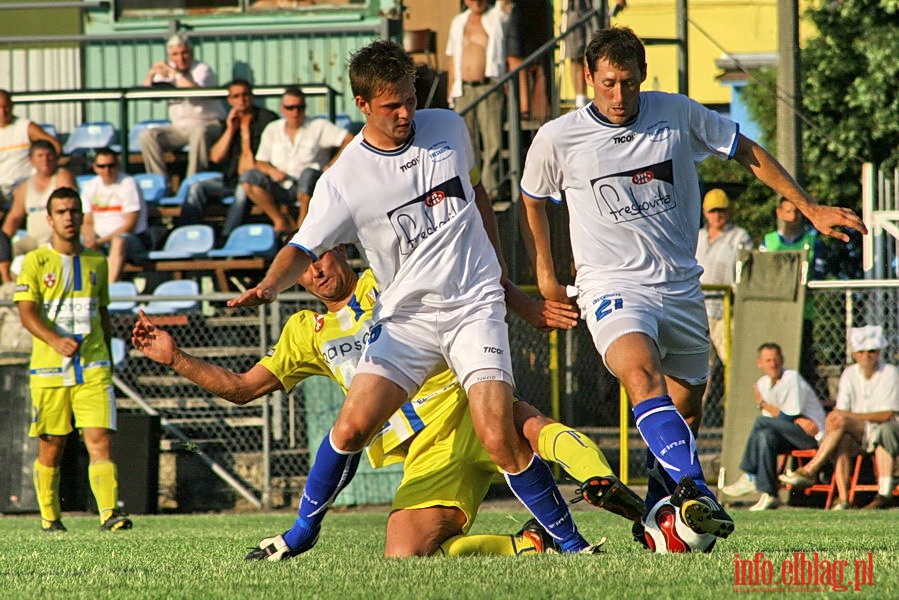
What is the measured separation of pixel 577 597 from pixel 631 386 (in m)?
1.80

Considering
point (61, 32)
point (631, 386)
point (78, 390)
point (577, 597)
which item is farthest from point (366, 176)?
point (61, 32)

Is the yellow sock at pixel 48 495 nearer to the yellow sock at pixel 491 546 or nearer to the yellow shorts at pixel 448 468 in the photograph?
the yellow shorts at pixel 448 468

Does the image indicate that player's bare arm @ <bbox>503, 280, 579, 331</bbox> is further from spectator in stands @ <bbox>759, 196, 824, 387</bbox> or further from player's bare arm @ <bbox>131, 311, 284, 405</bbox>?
spectator in stands @ <bbox>759, 196, 824, 387</bbox>

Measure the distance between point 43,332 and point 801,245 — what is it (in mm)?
7082

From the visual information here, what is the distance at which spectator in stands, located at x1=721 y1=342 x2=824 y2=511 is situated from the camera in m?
12.6

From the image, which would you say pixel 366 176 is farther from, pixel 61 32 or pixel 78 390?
pixel 61 32

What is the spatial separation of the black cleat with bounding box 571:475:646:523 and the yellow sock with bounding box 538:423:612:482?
0.14 metres

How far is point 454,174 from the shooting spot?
646 centimetres

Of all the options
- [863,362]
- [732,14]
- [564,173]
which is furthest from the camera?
[732,14]

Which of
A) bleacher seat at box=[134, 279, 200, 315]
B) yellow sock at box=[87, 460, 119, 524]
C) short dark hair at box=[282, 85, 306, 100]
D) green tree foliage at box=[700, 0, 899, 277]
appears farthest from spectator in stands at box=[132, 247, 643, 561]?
green tree foliage at box=[700, 0, 899, 277]

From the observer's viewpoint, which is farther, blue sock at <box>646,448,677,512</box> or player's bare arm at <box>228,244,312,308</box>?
blue sock at <box>646,448,677,512</box>

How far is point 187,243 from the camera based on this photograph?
15461 millimetres

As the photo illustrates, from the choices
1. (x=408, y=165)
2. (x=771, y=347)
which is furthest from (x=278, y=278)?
(x=771, y=347)

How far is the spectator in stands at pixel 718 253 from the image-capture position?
45.8 feet
